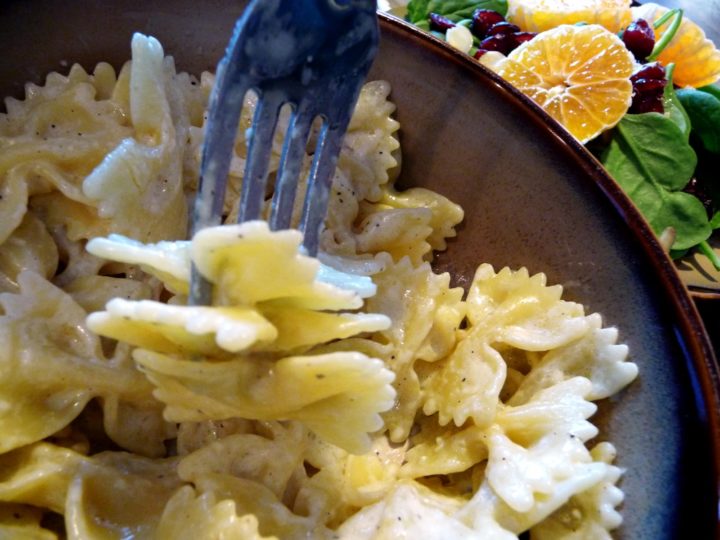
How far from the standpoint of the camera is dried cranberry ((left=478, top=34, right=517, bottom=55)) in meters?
2.61

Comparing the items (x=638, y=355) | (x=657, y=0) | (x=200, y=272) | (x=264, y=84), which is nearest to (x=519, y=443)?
(x=638, y=355)

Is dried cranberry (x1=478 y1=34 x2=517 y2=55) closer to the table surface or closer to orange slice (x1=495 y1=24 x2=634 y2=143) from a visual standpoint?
orange slice (x1=495 y1=24 x2=634 y2=143)

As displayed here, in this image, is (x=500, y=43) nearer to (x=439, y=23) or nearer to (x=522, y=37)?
(x=522, y=37)

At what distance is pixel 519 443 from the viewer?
1.22 m

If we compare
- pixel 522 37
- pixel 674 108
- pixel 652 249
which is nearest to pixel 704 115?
pixel 674 108

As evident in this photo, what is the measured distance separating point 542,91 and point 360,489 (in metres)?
1.49

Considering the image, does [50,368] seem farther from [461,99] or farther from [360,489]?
[461,99]

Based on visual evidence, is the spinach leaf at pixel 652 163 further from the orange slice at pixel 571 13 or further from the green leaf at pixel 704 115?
the orange slice at pixel 571 13

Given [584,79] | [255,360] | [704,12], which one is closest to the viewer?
[255,360]

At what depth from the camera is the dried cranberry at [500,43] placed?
2.61 metres

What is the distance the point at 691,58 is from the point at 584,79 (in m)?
0.83

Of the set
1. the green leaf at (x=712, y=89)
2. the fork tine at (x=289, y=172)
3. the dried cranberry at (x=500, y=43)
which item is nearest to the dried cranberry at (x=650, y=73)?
the green leaf at (x=712, y=89)

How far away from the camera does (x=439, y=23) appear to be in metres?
2.75

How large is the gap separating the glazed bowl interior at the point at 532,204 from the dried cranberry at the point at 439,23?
127 centimetres
